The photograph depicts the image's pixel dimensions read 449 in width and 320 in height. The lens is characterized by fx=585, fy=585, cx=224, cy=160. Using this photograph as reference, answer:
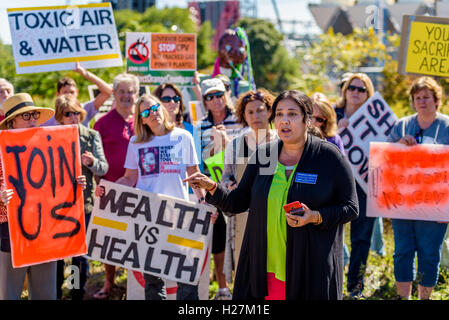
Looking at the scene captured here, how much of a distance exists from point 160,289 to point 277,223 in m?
1.78

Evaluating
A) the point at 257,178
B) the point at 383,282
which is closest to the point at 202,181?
the point at 257,178

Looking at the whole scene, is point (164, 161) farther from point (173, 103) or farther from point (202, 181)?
point (202, 181)

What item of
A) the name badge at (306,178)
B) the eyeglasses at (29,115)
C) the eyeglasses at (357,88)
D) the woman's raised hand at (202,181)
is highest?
the eyeglasses at (357,88)

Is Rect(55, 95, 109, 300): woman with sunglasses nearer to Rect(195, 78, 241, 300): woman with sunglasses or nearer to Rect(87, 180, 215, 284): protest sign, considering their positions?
Rect(87, 180, 215, 284): protest sign

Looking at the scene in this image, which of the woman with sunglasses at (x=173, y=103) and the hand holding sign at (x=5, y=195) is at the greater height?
the woman with sunglasses at (x=173, y=103)

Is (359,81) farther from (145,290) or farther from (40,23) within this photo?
(40,23)

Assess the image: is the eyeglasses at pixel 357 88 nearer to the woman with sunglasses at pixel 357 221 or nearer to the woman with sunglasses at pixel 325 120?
the woman with sunglasses at pixel 357 221

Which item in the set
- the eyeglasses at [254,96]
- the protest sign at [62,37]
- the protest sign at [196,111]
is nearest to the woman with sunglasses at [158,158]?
the eyeglasses at [254,96]

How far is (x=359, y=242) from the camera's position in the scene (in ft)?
17.9

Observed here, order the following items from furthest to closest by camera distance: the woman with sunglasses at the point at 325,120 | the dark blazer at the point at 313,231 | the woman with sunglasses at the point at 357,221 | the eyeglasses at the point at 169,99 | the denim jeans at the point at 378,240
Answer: the denim jeans at the point at 378,240
the eyeglasses at the point at 169,99
the woman with sunglasses at the point at 357,221
the woman with sunglasses at the point at 325,120
the dark blazer at the point at 313,231

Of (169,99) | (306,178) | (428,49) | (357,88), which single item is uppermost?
(428,49)

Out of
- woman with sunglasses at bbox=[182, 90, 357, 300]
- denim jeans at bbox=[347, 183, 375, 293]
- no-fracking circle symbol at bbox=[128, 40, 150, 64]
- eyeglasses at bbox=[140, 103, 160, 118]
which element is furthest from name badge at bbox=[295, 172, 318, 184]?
no-fracking circle symbol at bbox=[128, 40, 150, 64]

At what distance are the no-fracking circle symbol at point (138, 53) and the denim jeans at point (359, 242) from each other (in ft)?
11.5

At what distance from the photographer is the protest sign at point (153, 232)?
15.4 ft
